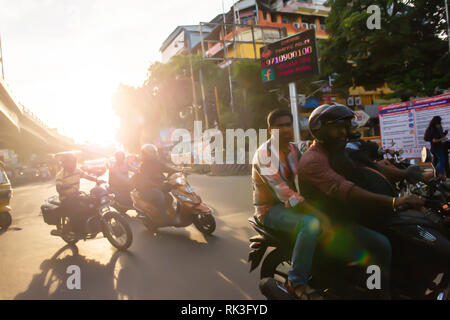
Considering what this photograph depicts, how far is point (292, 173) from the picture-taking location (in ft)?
9.91

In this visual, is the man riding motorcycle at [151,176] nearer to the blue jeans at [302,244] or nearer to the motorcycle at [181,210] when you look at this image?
the motorcycle at [181,210]

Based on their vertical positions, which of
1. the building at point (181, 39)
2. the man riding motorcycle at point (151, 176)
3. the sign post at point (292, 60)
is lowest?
the man riding motorcycle at point (151, 176)

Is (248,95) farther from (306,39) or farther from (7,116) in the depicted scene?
(7,116)

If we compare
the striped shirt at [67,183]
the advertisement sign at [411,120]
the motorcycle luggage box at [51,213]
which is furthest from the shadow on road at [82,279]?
the advertisement sign at [411,120]

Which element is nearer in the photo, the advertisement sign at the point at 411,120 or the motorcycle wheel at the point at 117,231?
the motorcycle wheel at the point at 117,231

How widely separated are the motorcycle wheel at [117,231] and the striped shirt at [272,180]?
2928 millimetres

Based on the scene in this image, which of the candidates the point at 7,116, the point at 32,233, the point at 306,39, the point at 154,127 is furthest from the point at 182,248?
the point at 154,127

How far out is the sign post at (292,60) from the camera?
15070mm

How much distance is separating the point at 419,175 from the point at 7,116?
21435 mm

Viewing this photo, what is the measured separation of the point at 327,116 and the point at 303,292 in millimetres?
1174

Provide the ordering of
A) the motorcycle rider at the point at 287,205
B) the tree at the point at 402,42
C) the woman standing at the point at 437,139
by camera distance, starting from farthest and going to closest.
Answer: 1. the tree at the point at 402,42
2. the woman standing at the point at 437,139
3. the motorcycle rider at the point at 287,205

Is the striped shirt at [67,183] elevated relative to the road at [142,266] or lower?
elevated

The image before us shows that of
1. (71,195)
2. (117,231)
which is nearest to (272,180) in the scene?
(117,231)

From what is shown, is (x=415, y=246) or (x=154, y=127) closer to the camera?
(x=415, y=246)
